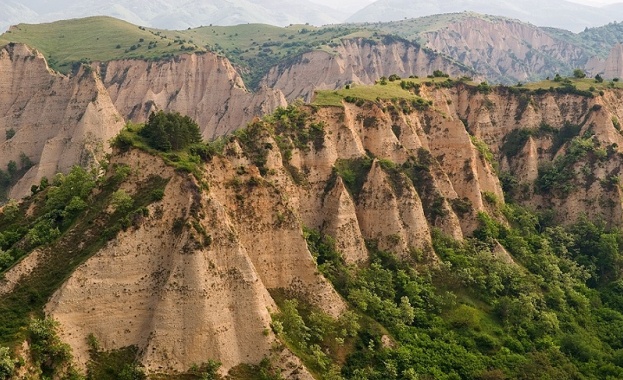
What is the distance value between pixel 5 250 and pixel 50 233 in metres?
3.24

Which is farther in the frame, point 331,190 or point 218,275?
point 331,190

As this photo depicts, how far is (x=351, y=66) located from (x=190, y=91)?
169 feet

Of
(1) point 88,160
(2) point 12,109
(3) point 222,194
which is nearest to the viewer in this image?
(3) point 222,194

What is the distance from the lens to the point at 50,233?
33.0 meters

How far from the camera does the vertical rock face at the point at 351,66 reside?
144 meters

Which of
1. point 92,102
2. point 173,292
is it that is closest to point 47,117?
point 92,102

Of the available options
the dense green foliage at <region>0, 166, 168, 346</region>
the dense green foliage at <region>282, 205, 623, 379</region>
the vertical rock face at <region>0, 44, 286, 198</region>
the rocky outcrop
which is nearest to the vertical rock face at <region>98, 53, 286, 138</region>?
the vertical rock face at <region>0, 44, 286, 198</region>

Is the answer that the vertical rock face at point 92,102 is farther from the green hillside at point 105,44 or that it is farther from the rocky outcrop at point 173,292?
the rocky outcrop at point 173,292

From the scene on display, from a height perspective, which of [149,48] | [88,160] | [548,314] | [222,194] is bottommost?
[548,314]

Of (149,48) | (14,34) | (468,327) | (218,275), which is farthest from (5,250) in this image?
(14,34)

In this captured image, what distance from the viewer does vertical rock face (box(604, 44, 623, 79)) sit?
16862 cm

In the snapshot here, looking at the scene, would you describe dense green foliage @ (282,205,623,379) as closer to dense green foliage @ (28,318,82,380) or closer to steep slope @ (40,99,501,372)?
steep slope @ (40,99,501,372)

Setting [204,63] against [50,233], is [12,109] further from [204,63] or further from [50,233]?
[50,233]

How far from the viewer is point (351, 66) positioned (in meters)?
151
